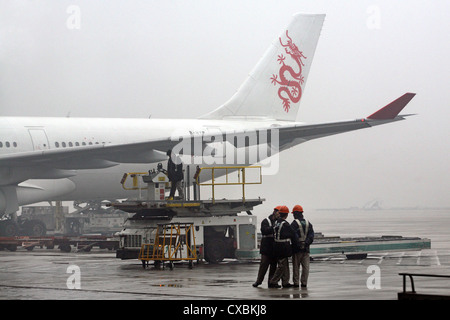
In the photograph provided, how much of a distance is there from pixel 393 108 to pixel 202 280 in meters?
10.8

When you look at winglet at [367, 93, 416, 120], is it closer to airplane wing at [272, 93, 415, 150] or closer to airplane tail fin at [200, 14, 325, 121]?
airplane wing at [272, 93, 415, 150]

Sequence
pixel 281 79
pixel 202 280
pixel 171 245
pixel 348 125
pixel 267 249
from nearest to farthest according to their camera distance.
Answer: pixel 267 249, pixel 202 280, pixel 171 245, pixel 348 125, pixel 281 79

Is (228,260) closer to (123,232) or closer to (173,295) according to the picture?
(123,232)

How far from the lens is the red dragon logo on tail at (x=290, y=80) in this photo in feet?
111

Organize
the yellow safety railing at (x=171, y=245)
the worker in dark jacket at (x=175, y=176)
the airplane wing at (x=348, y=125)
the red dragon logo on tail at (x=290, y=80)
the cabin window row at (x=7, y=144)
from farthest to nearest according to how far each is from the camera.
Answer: the red dragon logo on tail at (x=290, y=80) → the cabin window row at (x=7, y=144) → the airplane wing at (x=348, y=125) → the worker in dark jacket at (x=175, y=176) → the yellow safety railing at (x=171, y=245)

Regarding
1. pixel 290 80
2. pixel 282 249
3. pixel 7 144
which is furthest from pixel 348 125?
pixel 282 249

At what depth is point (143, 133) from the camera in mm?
29062

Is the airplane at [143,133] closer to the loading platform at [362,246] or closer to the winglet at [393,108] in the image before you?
the winglet at [393,108]

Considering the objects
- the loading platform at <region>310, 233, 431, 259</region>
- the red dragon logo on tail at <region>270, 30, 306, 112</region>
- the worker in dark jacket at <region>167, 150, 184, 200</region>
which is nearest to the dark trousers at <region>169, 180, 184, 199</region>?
the worker in dark jacket at <region>167, 150, 184, 200</region>

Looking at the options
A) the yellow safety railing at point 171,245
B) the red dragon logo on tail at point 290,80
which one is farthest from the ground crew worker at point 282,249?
the red dragon logo on tail at point 290,80

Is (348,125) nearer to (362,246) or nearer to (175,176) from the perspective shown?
(362,246)

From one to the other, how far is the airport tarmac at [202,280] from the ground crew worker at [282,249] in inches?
13.6

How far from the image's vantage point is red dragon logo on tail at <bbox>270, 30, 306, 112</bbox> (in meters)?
34.0

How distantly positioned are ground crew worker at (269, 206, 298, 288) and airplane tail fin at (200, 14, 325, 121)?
18.1 m
